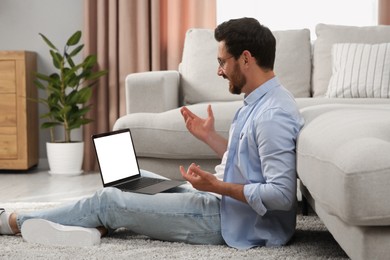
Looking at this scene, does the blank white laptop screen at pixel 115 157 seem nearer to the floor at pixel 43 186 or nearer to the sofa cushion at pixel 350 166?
the sofa cushion at pixel 350 166

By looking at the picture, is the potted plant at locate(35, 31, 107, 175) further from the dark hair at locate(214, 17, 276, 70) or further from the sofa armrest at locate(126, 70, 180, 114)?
the dark hair at locate(214, 17, 276, 70)

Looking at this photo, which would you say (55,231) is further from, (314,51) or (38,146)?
(38,146)

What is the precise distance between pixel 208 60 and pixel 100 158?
179 centimetres

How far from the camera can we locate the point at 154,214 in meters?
2.25

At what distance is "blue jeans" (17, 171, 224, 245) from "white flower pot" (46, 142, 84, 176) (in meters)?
2.37

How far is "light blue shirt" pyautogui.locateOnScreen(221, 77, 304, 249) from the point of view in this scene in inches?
80.0

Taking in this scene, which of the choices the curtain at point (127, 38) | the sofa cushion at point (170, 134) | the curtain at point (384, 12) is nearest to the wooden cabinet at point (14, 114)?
the curtain at point (127, 38)

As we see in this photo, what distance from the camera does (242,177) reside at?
2.16 meters

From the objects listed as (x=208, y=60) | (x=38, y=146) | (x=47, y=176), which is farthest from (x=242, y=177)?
(x=38, y=146)

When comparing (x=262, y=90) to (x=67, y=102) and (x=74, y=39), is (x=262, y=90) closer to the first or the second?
(x=67, y=102)

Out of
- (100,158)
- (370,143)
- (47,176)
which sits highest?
(370,143)

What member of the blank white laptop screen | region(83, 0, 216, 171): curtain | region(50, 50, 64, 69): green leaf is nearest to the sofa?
region(83, 0, 216, 171): curtain

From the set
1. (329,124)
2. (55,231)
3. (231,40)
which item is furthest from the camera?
(55,231)

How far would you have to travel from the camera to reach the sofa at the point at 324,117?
155 centimetres
